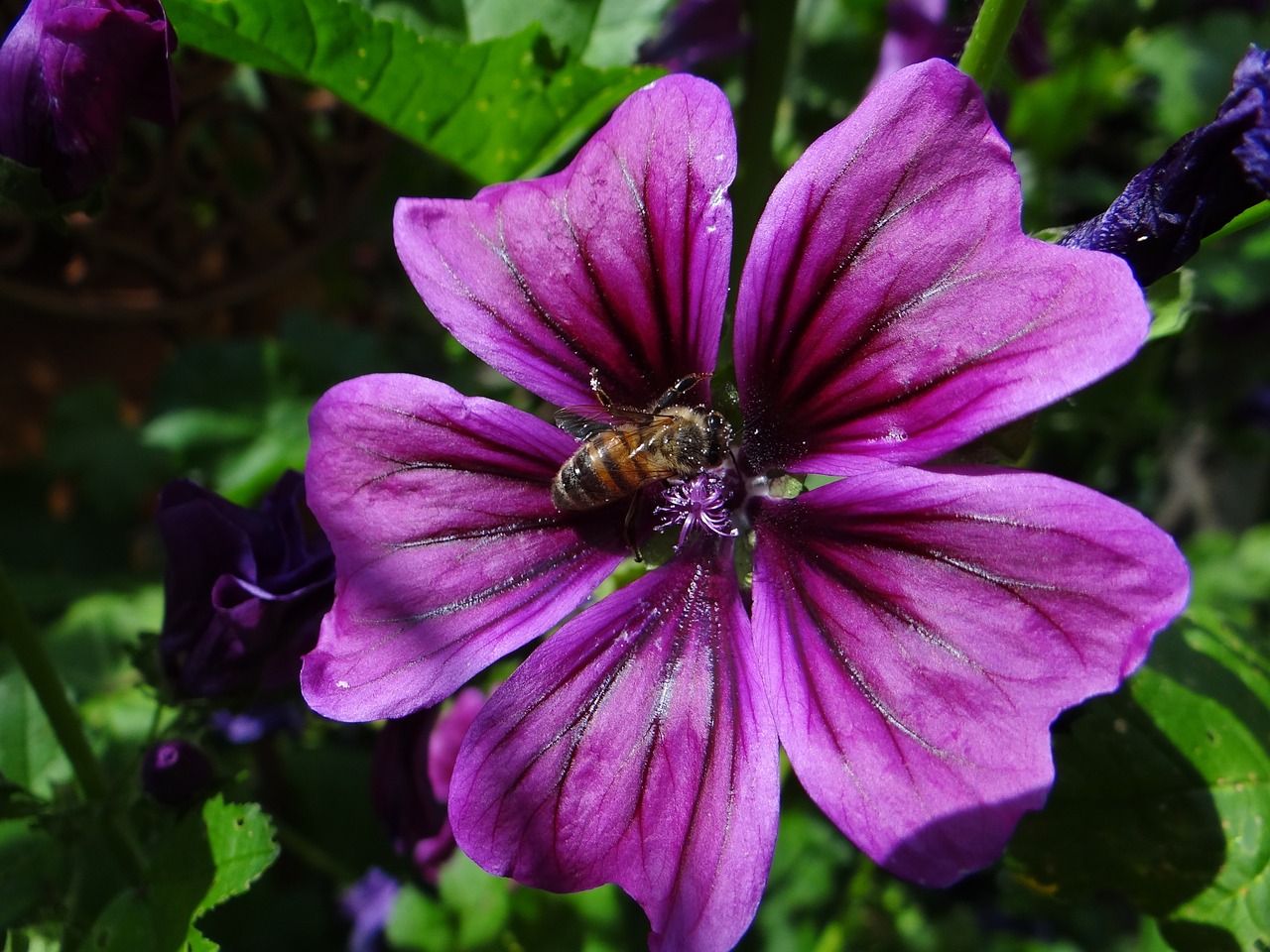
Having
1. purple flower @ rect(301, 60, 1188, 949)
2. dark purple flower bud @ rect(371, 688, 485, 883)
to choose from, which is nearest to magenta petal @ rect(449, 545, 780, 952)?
purple flower @ rect(301, 60, 1188, 949)

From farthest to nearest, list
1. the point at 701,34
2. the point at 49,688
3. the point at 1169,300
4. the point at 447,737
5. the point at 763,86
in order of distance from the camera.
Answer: the point at 701,34
the point at 763,86
the point at 447,737
the point at 49,688
the point at 1169,300

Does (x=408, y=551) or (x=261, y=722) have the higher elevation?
(x=408, y=551)

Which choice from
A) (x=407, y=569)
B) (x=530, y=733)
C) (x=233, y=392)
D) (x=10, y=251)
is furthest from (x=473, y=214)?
(x=233, y=392)

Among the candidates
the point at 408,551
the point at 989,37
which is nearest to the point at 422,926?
the point at 408,551

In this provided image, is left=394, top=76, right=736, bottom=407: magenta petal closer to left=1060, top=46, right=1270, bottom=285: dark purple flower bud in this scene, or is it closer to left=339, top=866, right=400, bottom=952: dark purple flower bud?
left=1060, top=46, right=1270, bottom=285: dark purple flower bud

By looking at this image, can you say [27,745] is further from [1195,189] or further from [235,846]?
[1195,189]

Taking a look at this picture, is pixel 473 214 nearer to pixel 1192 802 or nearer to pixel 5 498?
pixel 1192 802
